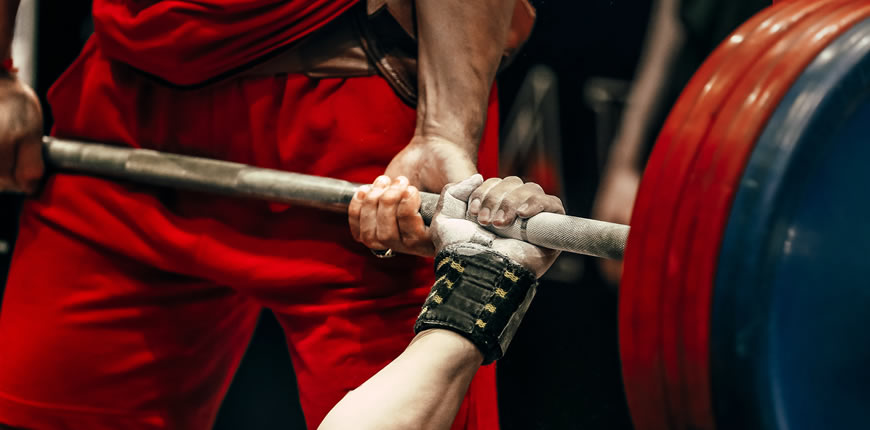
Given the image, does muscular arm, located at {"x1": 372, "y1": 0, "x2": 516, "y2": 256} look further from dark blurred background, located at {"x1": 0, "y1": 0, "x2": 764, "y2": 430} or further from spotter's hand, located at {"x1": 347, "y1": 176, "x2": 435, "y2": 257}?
dark blurred background, located at {"x1": 0, "y1": 0, "x2": 764, "y2": 430}

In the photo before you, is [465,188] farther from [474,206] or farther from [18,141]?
[18,141]

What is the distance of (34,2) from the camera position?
4.16 feet

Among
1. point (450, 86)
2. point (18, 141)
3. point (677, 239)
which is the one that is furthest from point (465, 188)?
point (18, 141)

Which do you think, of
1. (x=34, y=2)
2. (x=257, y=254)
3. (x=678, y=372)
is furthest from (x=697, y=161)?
(x=34, y=2)

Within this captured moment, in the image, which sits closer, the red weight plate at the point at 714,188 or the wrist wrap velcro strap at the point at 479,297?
the red weight plate at the point at 714,188

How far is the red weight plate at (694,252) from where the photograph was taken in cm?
50

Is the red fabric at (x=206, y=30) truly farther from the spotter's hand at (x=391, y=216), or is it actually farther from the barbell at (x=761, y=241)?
the barbell at (x=761, y=241)

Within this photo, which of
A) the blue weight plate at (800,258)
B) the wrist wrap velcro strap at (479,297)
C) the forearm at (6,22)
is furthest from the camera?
the forearm at (6,22)

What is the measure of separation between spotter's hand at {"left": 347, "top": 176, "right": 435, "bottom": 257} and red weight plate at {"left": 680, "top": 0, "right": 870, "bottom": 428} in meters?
0.26

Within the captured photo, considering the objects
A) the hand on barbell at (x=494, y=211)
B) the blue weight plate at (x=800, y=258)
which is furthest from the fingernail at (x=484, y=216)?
the blue weight plate at (x=800, y=258)

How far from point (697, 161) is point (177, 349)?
60 cm

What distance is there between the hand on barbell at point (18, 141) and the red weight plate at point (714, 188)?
0.67 metres

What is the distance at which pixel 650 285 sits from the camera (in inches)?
20.8

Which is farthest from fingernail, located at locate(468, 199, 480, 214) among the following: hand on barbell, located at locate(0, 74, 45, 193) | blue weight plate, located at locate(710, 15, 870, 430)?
hand on barbell, located at locate(0, 74, 45, 193)
